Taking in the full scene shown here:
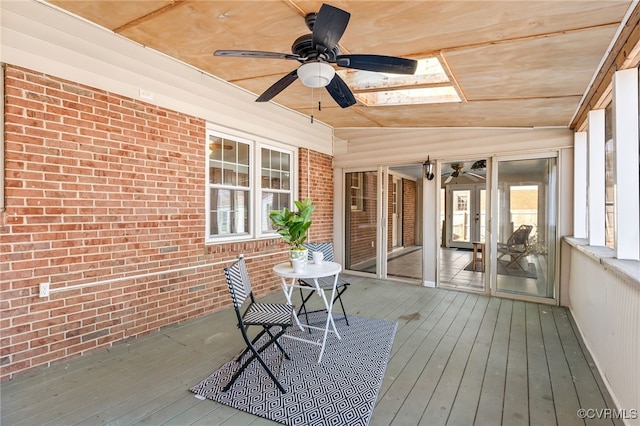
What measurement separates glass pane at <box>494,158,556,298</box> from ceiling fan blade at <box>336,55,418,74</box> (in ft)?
11.2

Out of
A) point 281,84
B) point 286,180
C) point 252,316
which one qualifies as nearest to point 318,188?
point 286,180

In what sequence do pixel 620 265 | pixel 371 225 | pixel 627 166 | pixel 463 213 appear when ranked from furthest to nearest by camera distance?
pixel 463 213 → pixel 371 225 → pixel 627 166 → pixel 620 265

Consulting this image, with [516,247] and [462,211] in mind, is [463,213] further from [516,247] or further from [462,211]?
[516,247]

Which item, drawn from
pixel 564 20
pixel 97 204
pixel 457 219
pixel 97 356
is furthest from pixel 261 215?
pixel 457 219

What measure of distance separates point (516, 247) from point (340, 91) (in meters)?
3.80

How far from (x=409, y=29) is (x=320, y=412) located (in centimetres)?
288

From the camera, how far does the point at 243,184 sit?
180 inches

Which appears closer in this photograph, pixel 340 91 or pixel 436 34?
pixel 436 34

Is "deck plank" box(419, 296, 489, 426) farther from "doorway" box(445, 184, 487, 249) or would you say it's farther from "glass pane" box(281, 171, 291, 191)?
"doorway" box(445, 184, 487, 249)

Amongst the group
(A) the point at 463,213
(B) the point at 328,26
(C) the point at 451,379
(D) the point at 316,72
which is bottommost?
(C) the point at 451,379

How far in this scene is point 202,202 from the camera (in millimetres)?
3861

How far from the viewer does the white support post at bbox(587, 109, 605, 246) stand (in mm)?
3465

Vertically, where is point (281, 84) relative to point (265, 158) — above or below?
above

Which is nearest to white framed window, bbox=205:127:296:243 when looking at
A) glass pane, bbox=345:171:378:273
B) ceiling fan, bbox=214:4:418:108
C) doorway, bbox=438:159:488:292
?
glass pane, bbox=345:171:378:273
